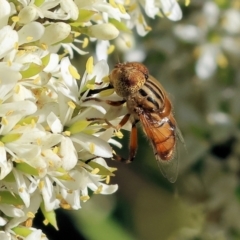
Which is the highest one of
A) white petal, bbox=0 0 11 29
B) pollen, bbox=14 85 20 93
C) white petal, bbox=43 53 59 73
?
white petal, bbox=0 0 11 29

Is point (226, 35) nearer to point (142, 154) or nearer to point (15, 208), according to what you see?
point (142, 154)

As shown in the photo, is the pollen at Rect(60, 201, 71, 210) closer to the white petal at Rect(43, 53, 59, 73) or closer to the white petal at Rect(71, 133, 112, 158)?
the white petal at Rect(71, 133, 112, 158)

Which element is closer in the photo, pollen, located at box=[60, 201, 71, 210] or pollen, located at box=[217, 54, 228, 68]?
pollen, located at box=[60, 201, 71, 210]

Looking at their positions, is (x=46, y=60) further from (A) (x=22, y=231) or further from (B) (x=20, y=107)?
(A) (x=22, y=231)

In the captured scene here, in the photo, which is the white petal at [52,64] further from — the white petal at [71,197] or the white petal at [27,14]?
the white petal at [71,197]

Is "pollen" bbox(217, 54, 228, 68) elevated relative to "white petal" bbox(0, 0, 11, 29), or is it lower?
lower

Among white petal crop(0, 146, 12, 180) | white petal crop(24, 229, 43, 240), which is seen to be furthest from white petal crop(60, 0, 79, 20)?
white petal crop(24, 229, 43, 240)

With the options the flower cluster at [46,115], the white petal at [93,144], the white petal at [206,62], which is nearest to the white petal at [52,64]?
the flower cluster at [46,115]
